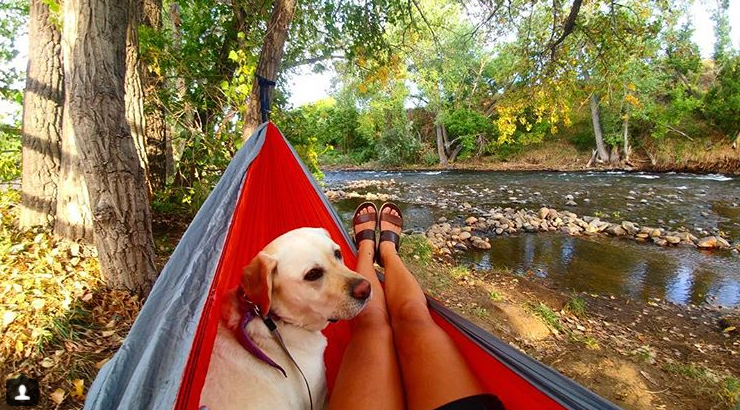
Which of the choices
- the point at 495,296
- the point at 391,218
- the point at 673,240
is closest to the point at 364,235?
the point at 391,218

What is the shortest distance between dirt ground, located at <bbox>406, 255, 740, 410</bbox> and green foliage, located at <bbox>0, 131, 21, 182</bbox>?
3.23 metres

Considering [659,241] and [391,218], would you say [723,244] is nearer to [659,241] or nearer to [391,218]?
[659,241]

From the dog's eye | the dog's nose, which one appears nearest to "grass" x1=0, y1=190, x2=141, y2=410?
the dog's eye

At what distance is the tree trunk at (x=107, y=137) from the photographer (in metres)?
1.55

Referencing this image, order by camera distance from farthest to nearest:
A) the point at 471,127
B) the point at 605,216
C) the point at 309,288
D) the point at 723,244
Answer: the point at 471,127
the point at 605,216
the point at 723,244
the point at 309,288

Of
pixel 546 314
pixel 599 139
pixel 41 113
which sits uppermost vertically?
pixel 599 139

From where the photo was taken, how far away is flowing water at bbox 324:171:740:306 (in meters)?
4.03

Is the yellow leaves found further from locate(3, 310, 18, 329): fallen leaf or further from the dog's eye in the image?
the dog's eye

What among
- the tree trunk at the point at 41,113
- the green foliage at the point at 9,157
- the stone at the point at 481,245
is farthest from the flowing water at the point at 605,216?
the green foliage at the point at 9,157

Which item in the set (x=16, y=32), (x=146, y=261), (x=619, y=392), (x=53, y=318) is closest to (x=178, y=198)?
(x=146, y=261)

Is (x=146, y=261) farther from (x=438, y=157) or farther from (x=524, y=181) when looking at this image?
(x=438, y=157)

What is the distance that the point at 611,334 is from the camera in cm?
279

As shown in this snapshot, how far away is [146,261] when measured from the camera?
183cm

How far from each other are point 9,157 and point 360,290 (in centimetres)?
300
